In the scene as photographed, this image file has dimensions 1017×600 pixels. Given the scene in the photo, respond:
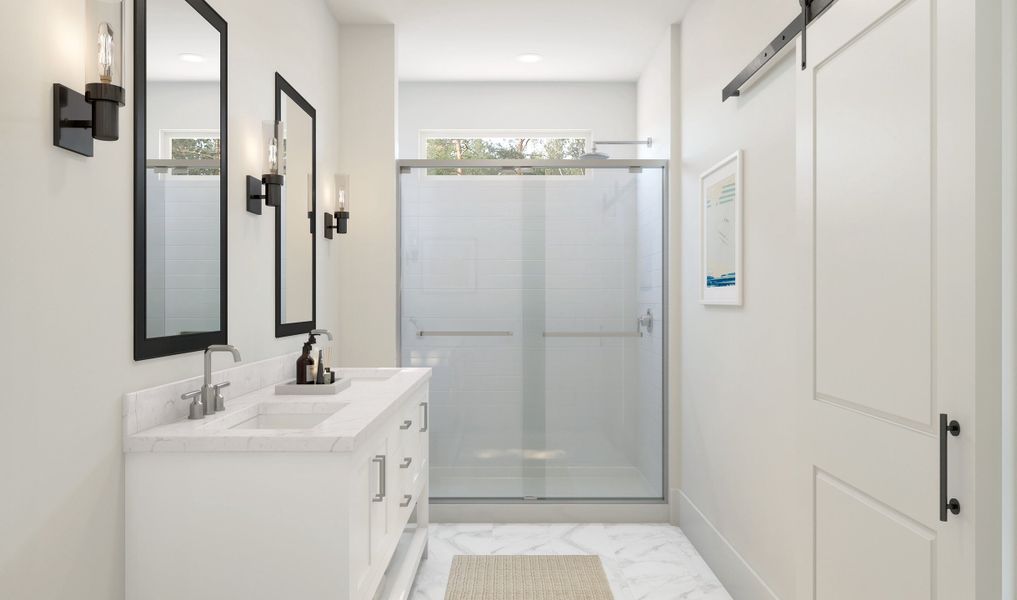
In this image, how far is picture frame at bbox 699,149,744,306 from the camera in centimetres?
268

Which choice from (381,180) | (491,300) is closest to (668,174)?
(491,300)

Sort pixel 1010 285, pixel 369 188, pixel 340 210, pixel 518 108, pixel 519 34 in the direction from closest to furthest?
pixel 1010 285 → pixel 340 210 → pixel 369 188 → pixel 519 34 → pixel 518 108

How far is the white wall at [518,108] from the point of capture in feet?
15.8

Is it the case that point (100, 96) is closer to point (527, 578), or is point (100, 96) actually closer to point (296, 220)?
point (296, 220)

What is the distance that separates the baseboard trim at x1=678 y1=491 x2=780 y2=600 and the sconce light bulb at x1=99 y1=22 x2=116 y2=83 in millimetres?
2560

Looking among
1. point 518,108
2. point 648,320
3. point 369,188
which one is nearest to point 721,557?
point 648,320

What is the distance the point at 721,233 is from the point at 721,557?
4.76ft

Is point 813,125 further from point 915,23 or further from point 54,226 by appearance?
point 54,226

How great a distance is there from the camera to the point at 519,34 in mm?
3824

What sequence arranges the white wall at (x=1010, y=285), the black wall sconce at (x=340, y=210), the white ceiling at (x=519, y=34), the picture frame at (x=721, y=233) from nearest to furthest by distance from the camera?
the white wall at (x=1010, y=285)
the picture frame at (x=721, y=233)
the black wall sconce at (x=340, y=210)
the white ceiling at (x=519, y=34)

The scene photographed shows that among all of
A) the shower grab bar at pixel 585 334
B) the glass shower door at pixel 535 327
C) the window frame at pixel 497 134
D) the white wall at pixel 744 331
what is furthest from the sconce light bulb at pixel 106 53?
the window frame at pixel 497 134

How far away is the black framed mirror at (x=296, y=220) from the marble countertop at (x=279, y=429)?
0.50 metres

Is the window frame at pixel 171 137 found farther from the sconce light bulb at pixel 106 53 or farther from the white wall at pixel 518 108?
the white wall at pixel 518 108

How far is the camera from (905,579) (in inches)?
52.8
